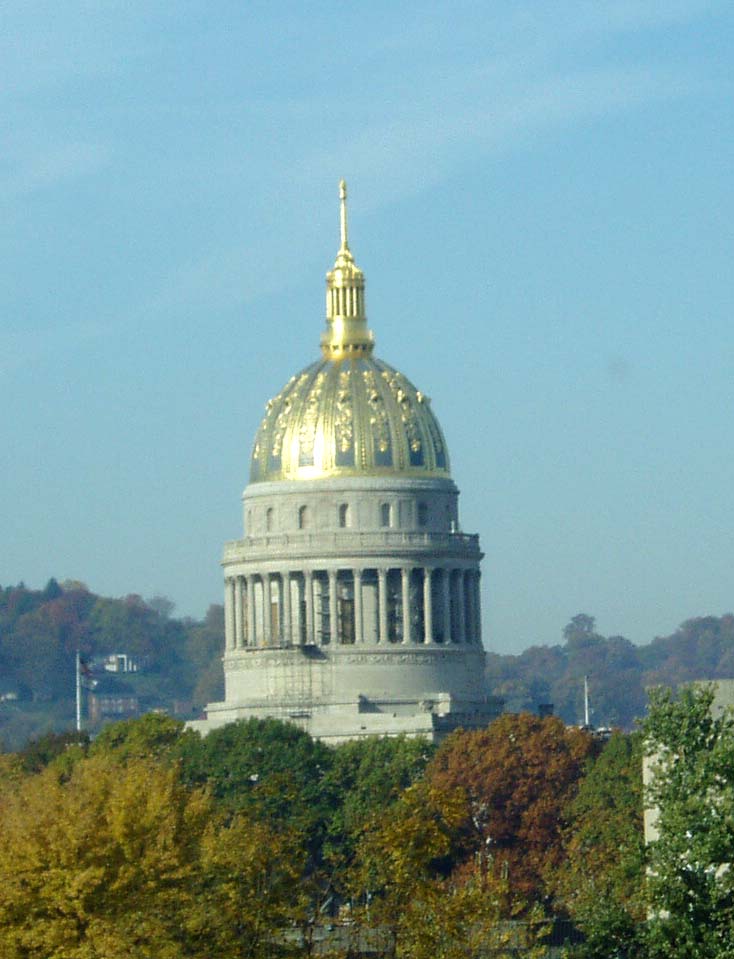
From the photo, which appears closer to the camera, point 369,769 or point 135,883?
point 135,883

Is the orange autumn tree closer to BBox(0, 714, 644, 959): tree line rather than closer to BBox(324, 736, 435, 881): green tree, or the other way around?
BBox(324, 736, 435, 881): green tree

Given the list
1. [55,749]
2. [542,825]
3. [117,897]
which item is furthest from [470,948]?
[55,749]

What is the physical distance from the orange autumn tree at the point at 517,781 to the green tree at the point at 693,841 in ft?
231

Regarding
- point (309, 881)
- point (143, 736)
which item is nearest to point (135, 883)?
point (309, 881)

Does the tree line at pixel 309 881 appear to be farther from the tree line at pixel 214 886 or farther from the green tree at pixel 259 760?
the green tree at pixel 259 760

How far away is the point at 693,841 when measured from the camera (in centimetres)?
8175

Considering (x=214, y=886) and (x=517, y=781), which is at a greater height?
(x=517, y=781)

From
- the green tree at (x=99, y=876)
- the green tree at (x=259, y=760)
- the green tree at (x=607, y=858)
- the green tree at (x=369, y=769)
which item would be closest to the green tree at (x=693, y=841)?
the green tree at (x=607, y=858)

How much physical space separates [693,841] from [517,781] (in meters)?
89.0

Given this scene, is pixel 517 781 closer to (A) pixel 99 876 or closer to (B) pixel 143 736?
(B) pixel 143 736

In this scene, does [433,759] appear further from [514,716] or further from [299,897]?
[299,897]

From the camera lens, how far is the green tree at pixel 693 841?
81.1 meters

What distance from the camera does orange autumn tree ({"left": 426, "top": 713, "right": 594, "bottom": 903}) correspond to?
6353 inches

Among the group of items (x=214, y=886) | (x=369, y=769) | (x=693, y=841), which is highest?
(x=369, y=769)
